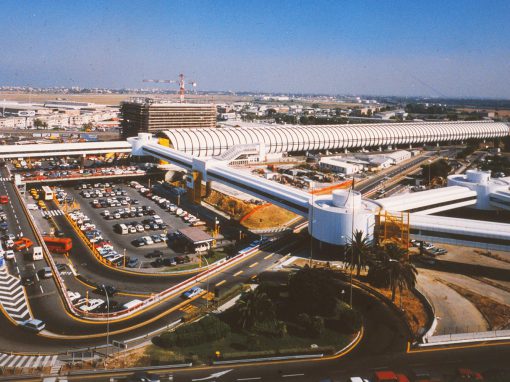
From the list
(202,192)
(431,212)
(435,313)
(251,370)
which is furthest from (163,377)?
(202,192)

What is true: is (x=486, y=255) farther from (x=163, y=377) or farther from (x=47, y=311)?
(x=47, y=311)

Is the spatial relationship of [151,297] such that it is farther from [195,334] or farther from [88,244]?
[88,244]

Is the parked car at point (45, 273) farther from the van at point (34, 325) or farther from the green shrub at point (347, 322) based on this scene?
the green shrub at point (347, 322)

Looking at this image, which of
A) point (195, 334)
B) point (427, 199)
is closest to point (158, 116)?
point (427, 199)

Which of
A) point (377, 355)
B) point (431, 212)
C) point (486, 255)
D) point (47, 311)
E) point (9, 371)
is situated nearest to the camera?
point (9, 371)

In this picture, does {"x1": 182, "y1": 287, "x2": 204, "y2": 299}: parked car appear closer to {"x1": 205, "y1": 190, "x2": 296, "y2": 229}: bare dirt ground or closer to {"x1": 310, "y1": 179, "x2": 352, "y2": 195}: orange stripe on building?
{"x1": 205, "y1": 190, "x2": 296, "y2": 229}: bare dirt ground

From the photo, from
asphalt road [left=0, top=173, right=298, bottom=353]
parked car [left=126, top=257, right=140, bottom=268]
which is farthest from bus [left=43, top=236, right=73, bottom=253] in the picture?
parked car [left=126, top=257, right=140, bottom=268]
